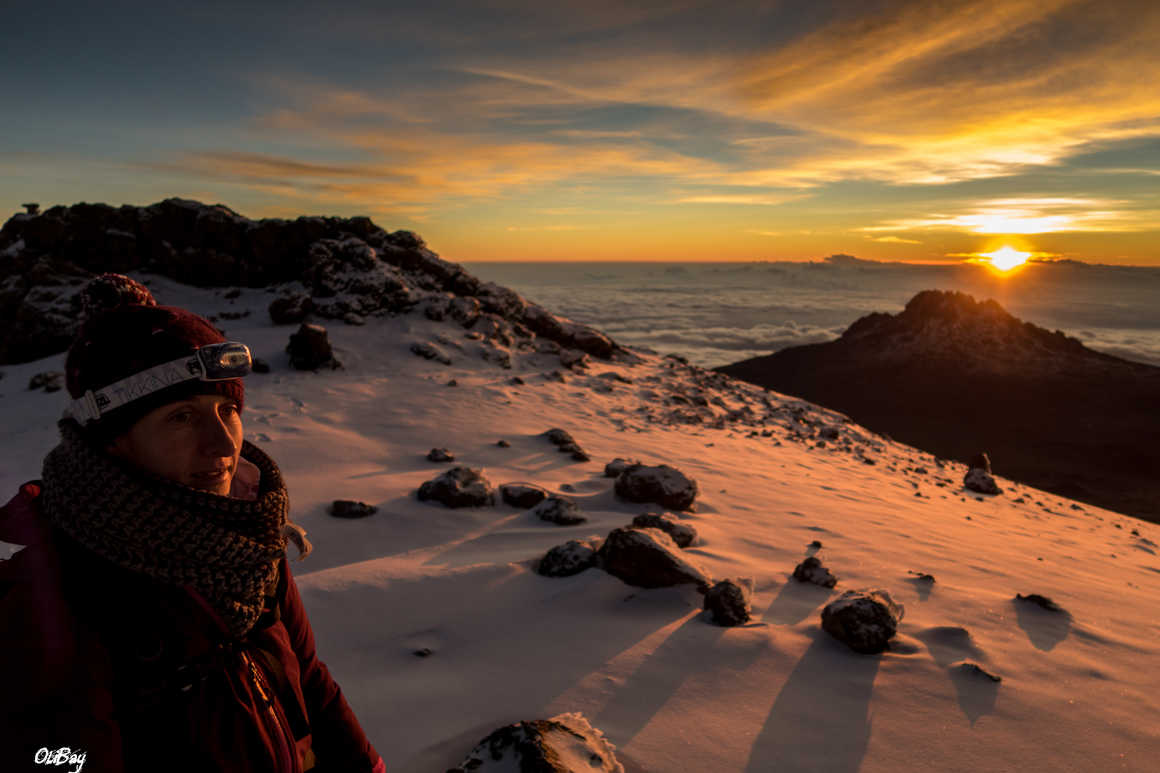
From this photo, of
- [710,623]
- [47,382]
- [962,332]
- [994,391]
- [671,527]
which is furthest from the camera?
[962,332]

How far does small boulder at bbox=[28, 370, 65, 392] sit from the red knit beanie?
36.7 feet

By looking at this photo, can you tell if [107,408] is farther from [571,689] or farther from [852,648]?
[852,648]

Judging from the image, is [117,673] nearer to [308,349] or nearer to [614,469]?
[614,469]

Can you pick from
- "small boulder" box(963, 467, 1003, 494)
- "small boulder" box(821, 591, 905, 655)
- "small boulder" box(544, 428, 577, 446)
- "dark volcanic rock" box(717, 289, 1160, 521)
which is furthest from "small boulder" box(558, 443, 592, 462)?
"dark volcanic rock" box(717, 289, 1160, 521)

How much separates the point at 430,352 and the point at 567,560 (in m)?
9.06

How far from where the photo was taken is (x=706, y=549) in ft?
15.1

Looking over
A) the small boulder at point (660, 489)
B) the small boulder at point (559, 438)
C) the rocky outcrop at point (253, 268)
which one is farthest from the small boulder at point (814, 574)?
the rocky outcrop at point (253, 268)

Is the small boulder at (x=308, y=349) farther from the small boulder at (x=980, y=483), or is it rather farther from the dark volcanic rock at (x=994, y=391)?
the dark volcanic rock at (x=994, y=391)

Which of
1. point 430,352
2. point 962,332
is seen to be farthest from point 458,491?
point 962,332

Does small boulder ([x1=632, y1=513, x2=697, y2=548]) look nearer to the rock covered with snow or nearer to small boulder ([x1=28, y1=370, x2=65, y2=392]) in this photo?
the rock covered with snow

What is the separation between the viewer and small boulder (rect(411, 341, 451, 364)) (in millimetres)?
12016

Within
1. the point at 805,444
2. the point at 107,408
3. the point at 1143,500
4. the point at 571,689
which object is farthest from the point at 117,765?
the point at 1143,500

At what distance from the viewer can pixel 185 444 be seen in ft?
3.98

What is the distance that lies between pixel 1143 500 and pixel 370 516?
25.3 metres
